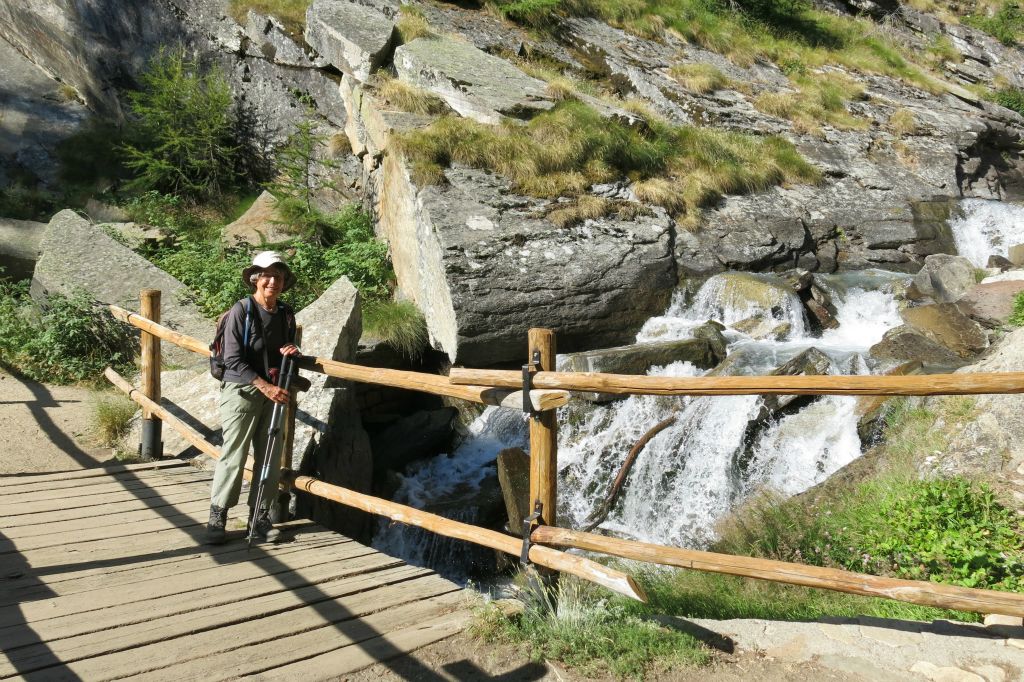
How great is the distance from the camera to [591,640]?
11.5 feet

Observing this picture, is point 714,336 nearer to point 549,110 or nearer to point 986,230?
point 549,110

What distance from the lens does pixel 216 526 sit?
190 inches

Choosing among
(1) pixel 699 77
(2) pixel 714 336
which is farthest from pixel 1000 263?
(1) pixel 699 77

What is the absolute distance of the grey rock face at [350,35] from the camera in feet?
41.6

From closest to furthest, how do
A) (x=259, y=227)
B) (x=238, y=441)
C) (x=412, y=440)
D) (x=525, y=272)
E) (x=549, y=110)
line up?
(x=238, y=441) < (x=412, y=440) < (x=525, y=272) < (x=549, y=110) < (x=259, y=227)

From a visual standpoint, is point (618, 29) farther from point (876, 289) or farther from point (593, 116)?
point (876, 289)

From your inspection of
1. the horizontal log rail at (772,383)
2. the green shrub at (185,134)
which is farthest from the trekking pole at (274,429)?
the green shrub at (185,134)

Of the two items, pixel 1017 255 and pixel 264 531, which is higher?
pixel 1017 255

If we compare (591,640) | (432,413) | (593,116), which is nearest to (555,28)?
(593,116)

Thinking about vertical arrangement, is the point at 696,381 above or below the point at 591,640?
above

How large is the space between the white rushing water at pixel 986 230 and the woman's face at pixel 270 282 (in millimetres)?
11771

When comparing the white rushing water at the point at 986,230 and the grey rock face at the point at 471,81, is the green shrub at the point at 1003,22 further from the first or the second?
the grey rock face at the point at 471,81

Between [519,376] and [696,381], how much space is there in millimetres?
940

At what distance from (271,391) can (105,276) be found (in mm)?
6922
